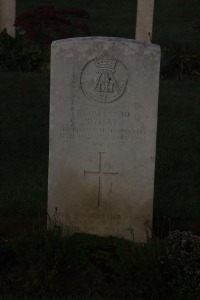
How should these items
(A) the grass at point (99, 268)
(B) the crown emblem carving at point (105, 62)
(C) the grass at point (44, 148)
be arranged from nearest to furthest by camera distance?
(A) the grass at point (99, 268), (B) the crown emblem carving at point (105, 62), (C) the grass at point (44, 148)

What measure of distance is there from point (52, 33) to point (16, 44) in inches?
60.7

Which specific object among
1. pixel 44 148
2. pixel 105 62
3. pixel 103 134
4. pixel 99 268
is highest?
pixel 105 62

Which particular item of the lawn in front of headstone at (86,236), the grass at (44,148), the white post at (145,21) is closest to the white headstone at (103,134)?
the lawn in front of headstone at (86,236)

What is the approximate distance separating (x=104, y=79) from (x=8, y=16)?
443 inches

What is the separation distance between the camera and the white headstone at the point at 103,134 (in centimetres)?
651

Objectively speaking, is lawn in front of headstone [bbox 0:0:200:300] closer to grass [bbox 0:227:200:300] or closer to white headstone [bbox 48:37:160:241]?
grass [bbox 0:227:200:300]

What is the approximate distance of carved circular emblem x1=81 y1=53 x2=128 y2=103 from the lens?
651cm

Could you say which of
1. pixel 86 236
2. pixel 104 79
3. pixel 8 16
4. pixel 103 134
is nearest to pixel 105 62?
pixel 104 79

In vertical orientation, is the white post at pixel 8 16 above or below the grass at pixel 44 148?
above

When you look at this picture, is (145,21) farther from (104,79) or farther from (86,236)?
(86,236)

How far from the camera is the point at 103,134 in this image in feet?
21.8

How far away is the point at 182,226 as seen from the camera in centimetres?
741

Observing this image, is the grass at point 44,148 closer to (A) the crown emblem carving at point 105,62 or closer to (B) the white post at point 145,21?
(A) the crown emblem carving at point 105,62

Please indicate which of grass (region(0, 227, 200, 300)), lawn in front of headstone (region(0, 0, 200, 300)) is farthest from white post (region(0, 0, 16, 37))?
grass (region(0, 227, 200, 300))
